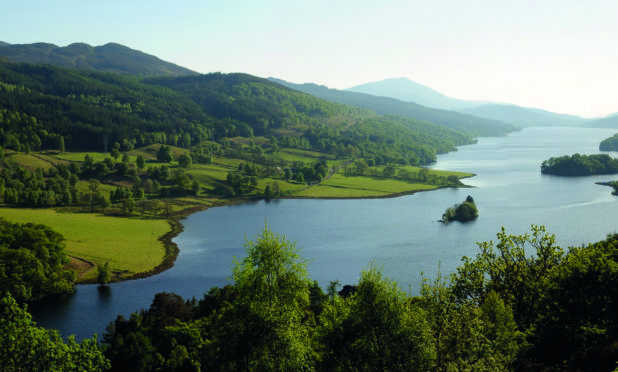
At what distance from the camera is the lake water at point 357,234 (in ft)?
232

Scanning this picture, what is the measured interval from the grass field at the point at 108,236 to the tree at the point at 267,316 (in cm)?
6212

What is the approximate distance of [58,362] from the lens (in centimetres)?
2333

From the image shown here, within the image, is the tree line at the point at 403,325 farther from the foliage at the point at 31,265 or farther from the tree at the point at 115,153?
the tree at the point at 115,153

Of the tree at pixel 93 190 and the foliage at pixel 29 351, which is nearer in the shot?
the foliage at pixel 29 351

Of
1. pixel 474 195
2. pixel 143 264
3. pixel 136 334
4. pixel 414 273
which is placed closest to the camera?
pixel 136 334

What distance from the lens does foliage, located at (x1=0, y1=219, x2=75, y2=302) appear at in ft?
221

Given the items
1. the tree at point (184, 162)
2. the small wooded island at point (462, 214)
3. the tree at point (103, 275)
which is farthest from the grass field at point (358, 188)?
the tree at point (103, 275)

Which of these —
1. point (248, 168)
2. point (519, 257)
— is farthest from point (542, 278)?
point (248, 168)

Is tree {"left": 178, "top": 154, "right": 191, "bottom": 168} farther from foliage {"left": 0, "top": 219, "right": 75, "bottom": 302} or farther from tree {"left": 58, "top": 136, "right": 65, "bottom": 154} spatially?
foliage {"left": 0, "top": 219, "right": 75, "bottom": 302}

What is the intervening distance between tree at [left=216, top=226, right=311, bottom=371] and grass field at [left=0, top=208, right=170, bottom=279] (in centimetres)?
6212

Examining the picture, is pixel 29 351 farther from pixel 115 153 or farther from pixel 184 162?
pixel 115 153

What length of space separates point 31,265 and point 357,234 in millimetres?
65693

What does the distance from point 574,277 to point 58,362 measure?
3016 cm

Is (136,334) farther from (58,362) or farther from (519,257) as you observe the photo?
(519,257)
